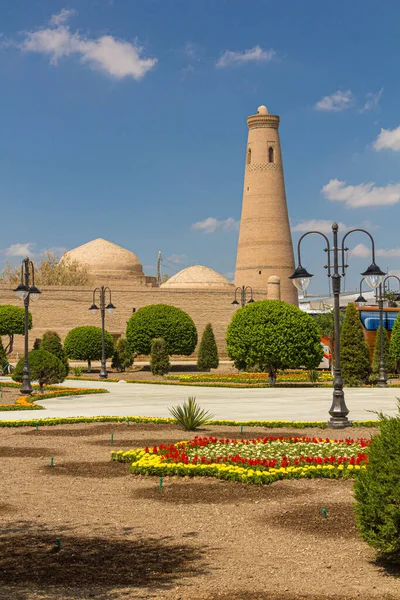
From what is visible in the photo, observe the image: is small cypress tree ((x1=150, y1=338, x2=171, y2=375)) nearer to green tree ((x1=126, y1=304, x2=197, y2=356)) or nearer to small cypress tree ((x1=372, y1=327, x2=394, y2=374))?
green tree ((x1=126, y1=304, x2=197, y2=356))

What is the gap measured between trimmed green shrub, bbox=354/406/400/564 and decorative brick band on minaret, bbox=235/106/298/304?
183 feet

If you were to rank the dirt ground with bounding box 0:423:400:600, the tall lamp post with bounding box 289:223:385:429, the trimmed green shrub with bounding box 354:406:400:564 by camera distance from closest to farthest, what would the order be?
the dirt ground with bounding box 0:423:400:600 < the trimmed green shrub with bounding box 354:406:400:564 < the tall lamp post with bounding box 289:223:385:429

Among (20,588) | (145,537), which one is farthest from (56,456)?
(20,588)

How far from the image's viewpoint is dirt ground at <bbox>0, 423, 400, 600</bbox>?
566cm

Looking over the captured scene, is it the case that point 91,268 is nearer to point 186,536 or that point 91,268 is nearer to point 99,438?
point 99,438

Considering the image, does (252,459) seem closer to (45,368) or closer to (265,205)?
(45,368)

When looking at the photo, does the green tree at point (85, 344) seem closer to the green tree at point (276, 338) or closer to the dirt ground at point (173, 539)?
the green tree at point (276, 338)

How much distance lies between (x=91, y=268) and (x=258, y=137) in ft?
68.7

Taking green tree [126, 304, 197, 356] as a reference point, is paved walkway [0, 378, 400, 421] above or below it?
below

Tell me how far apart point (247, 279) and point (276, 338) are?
31789mm

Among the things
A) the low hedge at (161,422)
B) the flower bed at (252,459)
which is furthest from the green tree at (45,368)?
the flower bed at (252,459)

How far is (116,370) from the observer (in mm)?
Result: 46875

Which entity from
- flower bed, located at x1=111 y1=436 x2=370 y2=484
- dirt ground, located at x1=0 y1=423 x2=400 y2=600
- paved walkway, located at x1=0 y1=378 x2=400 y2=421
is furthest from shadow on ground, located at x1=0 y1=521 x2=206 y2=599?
paved walkway, located at x1=0 y1=378 x2=400 y2=421

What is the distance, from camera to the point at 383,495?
19.6ft
